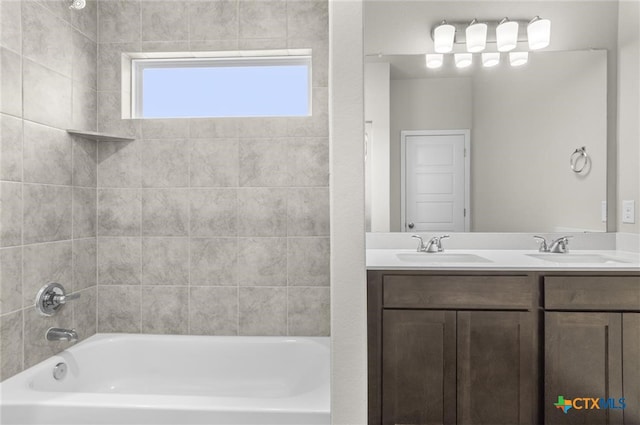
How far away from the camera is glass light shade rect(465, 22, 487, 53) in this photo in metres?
2.49

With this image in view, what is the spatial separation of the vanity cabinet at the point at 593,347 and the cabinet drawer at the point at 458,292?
143 millimetres

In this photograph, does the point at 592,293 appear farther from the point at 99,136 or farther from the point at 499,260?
the point at 99,136

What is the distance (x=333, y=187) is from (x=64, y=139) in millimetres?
1530

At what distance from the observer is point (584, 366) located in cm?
185

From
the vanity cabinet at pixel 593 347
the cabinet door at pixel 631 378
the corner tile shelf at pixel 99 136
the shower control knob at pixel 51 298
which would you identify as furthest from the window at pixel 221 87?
the cabinet door at pixel 631 378

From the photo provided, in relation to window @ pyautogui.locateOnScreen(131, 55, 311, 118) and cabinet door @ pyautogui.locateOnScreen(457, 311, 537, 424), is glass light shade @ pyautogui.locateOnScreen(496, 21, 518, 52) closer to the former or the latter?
window @ pyautogui.locateOnScreen(131, 55, 311, 118)

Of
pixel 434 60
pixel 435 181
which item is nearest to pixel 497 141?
pixel 435 181

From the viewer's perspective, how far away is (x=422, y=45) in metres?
2.54

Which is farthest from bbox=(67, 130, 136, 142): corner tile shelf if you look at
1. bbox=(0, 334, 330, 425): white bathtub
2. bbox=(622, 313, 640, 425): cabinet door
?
bbox=(622, 313, 640, 425): cabinet door

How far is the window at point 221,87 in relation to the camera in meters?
2.62

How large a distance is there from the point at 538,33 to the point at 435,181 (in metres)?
1.02

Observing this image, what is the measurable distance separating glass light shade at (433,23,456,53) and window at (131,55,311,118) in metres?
0.76

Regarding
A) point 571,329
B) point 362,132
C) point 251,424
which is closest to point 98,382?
point 251,424

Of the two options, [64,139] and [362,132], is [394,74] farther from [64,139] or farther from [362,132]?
[64,139]
